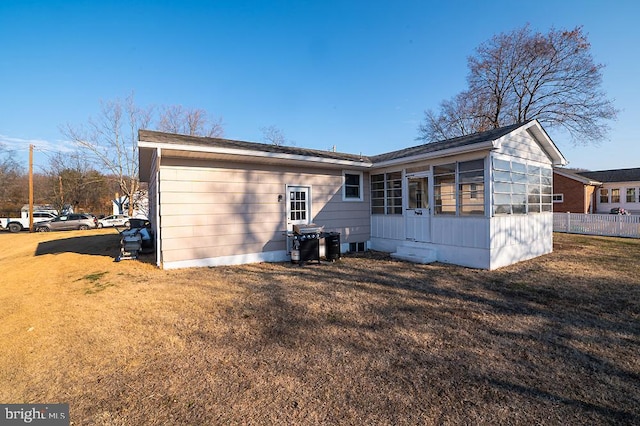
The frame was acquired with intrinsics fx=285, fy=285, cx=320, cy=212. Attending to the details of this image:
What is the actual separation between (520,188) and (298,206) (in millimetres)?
6649

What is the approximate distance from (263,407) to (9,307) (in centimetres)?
511

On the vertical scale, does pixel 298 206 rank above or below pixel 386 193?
below

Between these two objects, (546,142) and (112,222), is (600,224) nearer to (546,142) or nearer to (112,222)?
(546,142)

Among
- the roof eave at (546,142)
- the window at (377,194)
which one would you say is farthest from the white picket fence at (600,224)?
the window at (377,194)

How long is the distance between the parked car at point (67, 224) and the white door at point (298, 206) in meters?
21.4

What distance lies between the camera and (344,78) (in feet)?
50.5

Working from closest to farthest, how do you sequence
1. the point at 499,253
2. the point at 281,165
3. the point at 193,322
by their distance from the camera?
1. the point at 193,322
2. the point at 499,253
3. the point at 281,165

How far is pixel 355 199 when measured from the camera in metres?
10.2

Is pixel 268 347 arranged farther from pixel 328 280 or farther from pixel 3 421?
pixel 328 280

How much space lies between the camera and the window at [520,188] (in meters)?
7.49

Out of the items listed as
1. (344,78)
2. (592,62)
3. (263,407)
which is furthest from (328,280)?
(592,62)

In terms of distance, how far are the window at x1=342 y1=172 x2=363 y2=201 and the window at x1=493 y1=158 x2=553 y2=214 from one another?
4.33m

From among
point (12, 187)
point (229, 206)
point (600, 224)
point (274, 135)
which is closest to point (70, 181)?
point (12, 187)

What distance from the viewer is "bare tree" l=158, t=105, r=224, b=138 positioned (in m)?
29.0
